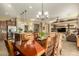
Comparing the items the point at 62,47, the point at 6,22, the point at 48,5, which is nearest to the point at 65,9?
the point at 48,5

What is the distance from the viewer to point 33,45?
4.43 meters

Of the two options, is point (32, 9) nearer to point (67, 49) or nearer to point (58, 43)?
point (58, 43)

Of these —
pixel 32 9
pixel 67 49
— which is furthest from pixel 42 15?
pixel 67 49

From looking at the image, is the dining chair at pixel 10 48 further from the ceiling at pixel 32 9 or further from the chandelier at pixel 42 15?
the chandelier at pixel 42 15

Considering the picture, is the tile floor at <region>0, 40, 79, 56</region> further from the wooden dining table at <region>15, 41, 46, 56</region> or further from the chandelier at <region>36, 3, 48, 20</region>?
the chandelier at <region>36, 3, 48, 20</region>

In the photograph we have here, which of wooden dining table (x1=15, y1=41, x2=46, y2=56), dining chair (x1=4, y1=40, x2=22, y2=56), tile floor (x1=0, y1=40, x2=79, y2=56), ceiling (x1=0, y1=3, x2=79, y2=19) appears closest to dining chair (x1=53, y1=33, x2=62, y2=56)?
tile floor (x1=0, y1=40, x2=79, y2=56)

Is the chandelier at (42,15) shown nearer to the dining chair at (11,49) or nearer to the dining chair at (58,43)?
the dining chair at (58,43)

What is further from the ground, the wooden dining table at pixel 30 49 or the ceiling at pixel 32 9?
the ceiling at pixel 32 9

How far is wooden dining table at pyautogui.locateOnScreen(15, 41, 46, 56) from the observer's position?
14.5 ft

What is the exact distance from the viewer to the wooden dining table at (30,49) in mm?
4426

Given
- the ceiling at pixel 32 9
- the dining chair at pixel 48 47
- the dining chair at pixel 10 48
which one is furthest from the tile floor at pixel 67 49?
the ceiling at pixel 32 9

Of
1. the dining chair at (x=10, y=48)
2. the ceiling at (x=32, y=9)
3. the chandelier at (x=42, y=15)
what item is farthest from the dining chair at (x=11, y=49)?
Answer: the chandelier at (x=42, y=15)

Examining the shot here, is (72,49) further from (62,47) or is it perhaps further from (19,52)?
(19,52)

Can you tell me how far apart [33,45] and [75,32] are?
2.60 ft
